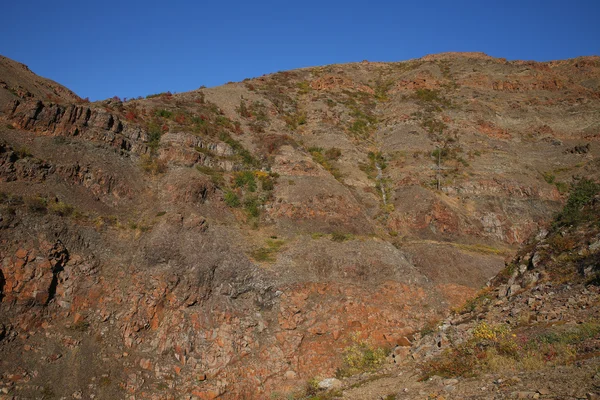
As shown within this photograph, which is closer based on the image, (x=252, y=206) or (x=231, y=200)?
(x=231, y=200)

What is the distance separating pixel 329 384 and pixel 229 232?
11.7 meters

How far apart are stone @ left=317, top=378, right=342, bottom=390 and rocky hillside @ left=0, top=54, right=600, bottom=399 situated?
4.50 feet

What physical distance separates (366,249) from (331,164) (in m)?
14.9

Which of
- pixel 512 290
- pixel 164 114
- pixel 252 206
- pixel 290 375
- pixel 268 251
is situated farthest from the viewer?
pixel 164 114

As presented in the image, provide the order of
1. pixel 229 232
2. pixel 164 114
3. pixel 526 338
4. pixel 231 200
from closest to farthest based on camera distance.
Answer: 1. pixel 526 338
2. pixel 229 232
3. pixel 231 200
4. pixel 164 114

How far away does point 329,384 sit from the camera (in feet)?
48.4

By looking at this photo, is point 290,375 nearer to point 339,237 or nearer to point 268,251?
point 268,251

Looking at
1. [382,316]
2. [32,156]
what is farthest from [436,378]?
[32,156]

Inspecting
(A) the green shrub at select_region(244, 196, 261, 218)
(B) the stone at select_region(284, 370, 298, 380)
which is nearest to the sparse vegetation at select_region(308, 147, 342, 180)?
(A) the green shrub at select_region(244, 196, 261, 218)

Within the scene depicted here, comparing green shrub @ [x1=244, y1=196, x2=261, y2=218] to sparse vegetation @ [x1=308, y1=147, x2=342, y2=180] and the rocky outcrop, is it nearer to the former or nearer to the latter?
the rocky outcrop

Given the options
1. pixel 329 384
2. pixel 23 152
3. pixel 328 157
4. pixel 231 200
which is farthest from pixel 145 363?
pixel 328 157

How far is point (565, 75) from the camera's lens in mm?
57500

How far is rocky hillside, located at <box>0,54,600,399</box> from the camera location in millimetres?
16141

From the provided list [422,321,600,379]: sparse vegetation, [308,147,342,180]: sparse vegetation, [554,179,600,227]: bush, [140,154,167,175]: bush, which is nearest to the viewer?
[422,321,600,379]: sparse vegetation
